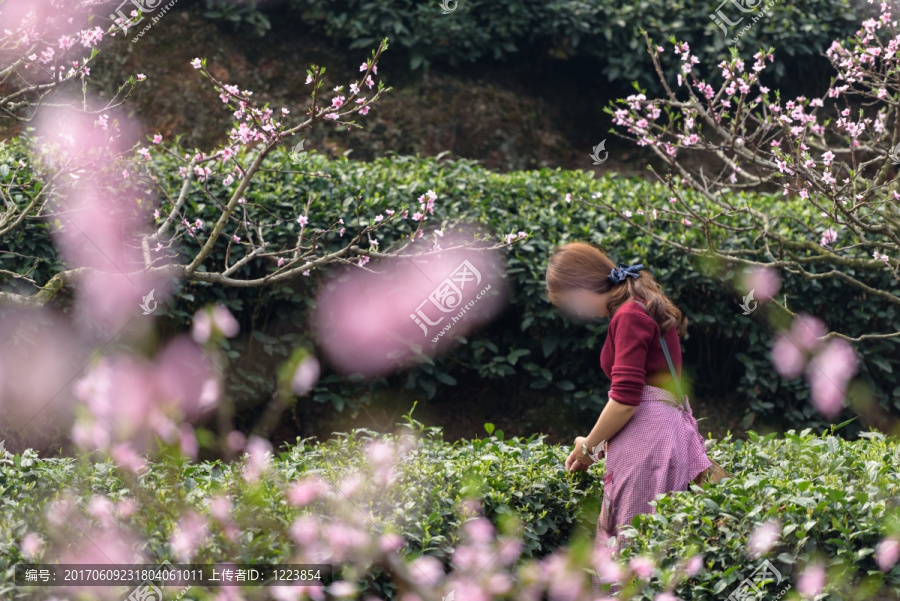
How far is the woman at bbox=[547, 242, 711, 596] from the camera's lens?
10.3 feet

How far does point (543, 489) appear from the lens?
3299 millimetres

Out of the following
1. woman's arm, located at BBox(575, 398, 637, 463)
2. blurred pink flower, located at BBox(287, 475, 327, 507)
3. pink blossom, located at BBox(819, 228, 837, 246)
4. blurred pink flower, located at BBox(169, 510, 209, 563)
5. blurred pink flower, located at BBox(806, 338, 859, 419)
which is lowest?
blurred pink flower, located at BBox(806, 338, 859, 419)

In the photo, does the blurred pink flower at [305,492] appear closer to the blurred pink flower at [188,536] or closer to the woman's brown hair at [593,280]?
the blurred pink flower at [188,536]

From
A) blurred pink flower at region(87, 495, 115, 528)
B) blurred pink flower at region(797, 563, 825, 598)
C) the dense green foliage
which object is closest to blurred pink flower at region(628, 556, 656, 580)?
blurred pink flower at region(797, 563, 825, 598)

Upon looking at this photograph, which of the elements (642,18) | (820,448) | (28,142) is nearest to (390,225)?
(28,142)

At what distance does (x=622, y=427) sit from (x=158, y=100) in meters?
6.79

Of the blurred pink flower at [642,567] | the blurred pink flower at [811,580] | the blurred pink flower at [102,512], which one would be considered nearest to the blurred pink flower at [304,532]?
the blurred pink flower at [102,512]

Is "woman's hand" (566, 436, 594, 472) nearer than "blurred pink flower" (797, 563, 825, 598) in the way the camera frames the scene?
No

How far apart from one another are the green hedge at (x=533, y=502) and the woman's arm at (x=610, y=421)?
0.28 m

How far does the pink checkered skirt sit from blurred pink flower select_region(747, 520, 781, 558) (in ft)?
1.75

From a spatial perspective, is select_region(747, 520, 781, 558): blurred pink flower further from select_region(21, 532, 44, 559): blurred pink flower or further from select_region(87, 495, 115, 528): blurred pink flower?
select_region(21, 532, 44, 559): blurred pink flower

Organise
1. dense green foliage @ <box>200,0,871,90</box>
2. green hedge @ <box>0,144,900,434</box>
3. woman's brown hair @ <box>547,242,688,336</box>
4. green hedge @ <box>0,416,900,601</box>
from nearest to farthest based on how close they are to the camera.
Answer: green hedge @ <box>0,416,900,601</box> < woman's brown hair @ <box>547,242,688,336</box> < green hedge @ <box>0,144,900,434</box> < dense green foliage @ <box>200,0,871,90</box>

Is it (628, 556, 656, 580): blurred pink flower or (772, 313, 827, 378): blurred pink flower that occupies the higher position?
(628, 556, 656, 580): blurred pink flower

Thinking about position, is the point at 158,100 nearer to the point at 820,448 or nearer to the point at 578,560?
the point at 820,448
